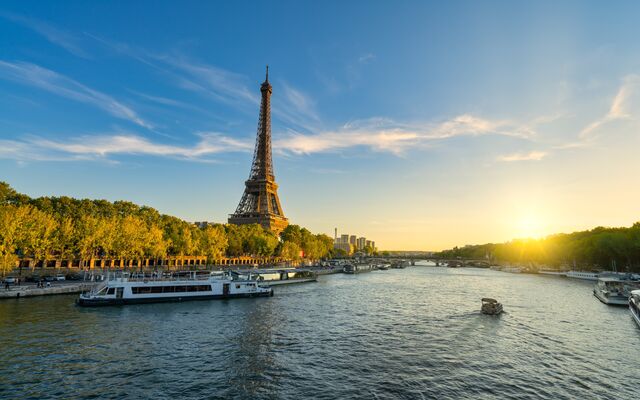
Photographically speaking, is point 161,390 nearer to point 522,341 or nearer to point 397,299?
point 522,341

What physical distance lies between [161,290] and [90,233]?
113ft

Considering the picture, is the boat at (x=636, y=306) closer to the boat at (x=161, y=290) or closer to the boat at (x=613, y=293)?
the boat at (x=613, y=293)

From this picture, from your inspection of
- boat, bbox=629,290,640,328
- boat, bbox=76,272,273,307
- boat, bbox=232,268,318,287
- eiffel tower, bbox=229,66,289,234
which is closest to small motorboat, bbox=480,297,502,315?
boat, bbox=629,290,640,328

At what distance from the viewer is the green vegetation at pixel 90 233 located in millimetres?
70188

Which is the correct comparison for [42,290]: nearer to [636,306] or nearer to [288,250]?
[636,306]

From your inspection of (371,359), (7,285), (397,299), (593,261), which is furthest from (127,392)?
(593,261)

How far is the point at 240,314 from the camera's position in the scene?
55031 mm

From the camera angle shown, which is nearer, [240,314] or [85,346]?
[85,346]

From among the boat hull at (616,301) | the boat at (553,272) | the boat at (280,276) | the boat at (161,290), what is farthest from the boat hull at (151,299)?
the boat at (553,272)

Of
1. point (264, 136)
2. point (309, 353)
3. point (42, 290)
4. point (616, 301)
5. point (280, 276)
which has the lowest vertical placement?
point (309, 353)

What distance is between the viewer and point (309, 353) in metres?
35.0

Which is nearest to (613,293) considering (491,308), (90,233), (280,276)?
(491,308)

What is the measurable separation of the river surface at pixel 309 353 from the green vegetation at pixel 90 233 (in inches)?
782

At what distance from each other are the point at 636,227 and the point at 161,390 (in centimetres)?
14886
